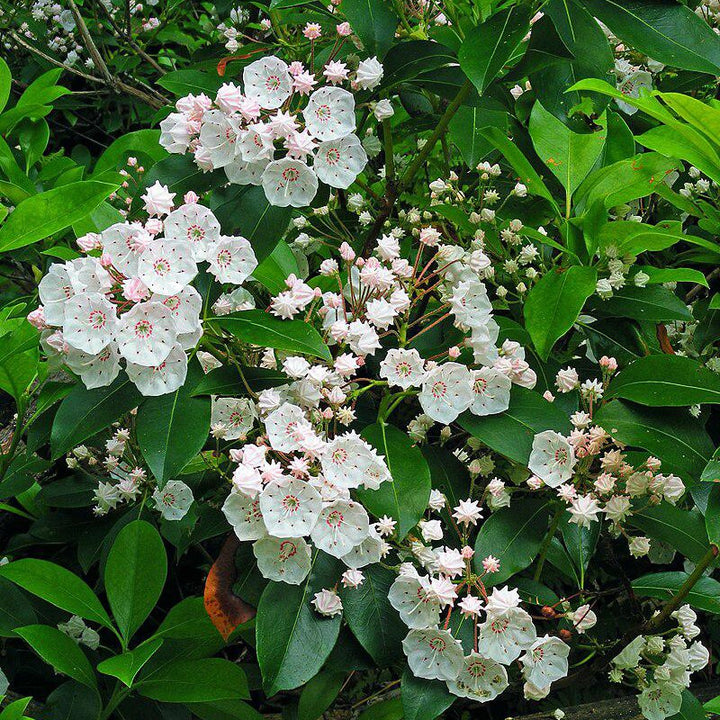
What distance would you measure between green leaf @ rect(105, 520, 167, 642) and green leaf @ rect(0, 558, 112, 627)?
0.13 feet

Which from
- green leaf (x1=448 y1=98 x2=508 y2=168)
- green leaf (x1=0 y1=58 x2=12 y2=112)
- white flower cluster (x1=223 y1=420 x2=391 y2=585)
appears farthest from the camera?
green leaf (x1=0 y1=58 x2=12 y2=112)

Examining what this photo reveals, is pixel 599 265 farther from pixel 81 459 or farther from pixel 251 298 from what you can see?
pixel 81 459

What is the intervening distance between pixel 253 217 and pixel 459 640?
0.78 metres

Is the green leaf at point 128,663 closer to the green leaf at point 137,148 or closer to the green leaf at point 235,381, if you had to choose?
the green leaf at point 235,381

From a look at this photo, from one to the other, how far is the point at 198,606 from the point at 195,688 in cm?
18

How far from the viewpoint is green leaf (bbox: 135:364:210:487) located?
4.05ft

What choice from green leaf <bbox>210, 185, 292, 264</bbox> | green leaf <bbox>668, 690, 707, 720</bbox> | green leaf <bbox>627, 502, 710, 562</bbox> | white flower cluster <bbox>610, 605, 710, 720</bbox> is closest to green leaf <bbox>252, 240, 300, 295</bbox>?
green leaf <bbox>210, 185, 292, 264</bbox>

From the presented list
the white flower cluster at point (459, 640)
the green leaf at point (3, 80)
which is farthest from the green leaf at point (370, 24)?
the green leaf at point (3, 80)

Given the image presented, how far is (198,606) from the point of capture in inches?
59.9

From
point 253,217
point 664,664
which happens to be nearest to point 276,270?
point 253,217

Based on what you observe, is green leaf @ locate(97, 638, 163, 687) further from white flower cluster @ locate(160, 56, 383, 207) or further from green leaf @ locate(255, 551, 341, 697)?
white flower cluster @ locate(160, 56, 383, 207)

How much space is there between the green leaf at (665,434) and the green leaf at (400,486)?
32 cm

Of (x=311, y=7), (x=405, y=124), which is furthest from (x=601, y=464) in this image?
(x=311, y=7)

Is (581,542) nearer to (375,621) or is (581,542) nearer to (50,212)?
(375,621)
